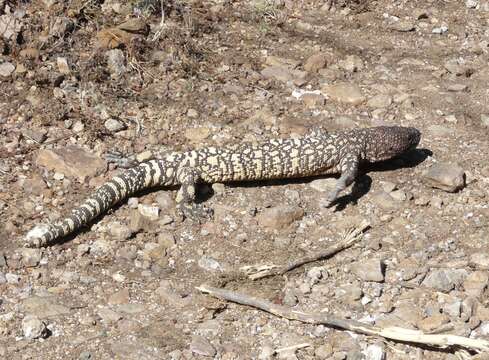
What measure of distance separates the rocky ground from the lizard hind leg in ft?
0.40

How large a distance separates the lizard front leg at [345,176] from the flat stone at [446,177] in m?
0.75

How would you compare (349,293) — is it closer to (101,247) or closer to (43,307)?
(101,247)

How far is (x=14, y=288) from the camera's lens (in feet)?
19.2

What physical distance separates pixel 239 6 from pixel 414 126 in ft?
10.3

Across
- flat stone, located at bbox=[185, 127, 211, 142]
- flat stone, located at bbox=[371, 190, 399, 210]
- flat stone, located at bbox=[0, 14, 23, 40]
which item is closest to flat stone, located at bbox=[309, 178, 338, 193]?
flat stone, located at bbox=[371, 190, 399, 210]

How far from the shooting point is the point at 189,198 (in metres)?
6.92

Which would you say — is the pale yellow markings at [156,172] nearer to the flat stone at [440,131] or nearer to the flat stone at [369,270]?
the flat stone at [369,270]

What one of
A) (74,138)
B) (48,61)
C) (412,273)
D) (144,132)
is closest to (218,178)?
(144,132)

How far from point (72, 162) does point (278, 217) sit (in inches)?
86.7

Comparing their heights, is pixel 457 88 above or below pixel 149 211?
above

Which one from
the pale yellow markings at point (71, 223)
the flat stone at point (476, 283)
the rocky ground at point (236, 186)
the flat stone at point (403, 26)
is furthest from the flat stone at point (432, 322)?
the flat stone at point (403, 26)

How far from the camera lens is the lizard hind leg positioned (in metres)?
6.84

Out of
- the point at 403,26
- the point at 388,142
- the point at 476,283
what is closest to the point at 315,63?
the point at 403,26

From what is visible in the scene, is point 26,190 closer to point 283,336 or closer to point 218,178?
point 218,178
